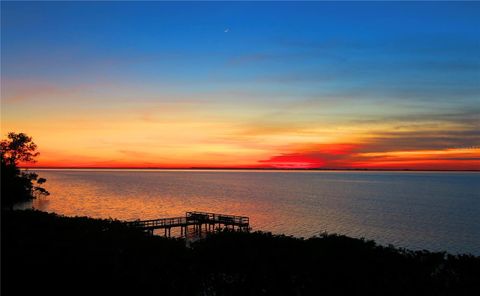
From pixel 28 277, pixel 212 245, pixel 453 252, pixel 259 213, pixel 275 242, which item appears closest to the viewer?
pixel 28 277

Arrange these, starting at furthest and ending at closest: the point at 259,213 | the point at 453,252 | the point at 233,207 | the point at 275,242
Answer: the point at 233,207 < the point at 259,213 < the point at 453,252 < the point at 275,242

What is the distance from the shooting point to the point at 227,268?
2205 cm

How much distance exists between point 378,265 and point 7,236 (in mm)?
24257

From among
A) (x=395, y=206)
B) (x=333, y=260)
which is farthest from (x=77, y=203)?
(x=333, y=260)

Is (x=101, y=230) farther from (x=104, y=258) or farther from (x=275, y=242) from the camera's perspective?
(x=275, y=242)

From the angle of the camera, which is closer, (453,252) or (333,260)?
(333,260)

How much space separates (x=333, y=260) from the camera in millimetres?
21922

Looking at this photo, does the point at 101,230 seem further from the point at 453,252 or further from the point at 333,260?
the point at 453,252

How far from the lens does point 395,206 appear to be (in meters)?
92.9

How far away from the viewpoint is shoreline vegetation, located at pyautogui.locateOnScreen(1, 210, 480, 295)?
18766 mm

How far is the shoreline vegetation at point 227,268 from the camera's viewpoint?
1877cm

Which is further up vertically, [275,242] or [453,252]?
[275,242]

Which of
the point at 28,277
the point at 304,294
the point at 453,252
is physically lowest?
the point at 453,252

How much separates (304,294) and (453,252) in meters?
35.7
